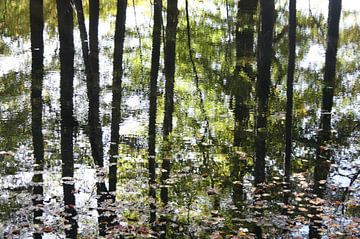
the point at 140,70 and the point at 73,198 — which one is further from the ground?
the point at 140,70

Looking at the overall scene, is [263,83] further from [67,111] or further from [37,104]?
[37,104]

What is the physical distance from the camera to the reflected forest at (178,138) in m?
7.89

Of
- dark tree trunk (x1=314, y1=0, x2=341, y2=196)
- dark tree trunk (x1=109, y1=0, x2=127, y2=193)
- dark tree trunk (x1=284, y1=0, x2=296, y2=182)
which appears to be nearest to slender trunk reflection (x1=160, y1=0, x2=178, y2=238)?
dark tree trunk (x1=109, y1=0, x2=127, y2=193)

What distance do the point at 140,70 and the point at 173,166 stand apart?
8.01 m

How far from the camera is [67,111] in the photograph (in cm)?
1291

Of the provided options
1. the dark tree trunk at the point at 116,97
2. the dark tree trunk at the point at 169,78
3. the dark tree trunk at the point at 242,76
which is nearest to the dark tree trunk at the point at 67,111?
the dark tree trunk at the point at 116,97

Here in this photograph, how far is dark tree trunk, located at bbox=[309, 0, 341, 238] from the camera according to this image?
9156mm

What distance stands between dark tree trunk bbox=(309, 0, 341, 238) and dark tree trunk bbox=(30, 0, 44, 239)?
4.12 metres

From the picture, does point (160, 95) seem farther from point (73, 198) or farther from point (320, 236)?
point (320, 236)

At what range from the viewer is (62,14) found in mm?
17000

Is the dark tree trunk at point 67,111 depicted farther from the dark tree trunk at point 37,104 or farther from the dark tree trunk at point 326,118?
the dark tree trunk at point 326,118

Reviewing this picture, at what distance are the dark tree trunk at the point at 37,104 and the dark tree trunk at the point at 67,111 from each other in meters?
0.40

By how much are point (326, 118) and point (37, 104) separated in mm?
7081

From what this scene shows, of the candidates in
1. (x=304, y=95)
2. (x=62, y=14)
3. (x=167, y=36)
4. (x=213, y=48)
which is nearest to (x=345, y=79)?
(x=304, y=95)
